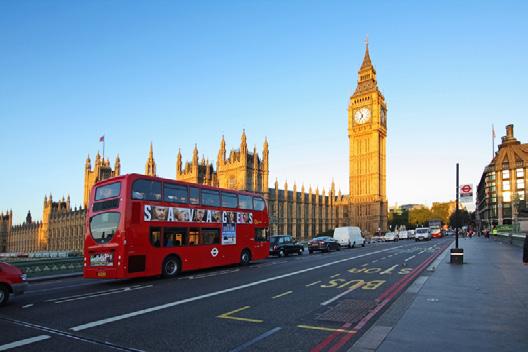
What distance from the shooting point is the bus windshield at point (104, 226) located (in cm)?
1567

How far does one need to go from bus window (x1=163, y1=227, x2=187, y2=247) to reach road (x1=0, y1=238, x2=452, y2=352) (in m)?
2.83

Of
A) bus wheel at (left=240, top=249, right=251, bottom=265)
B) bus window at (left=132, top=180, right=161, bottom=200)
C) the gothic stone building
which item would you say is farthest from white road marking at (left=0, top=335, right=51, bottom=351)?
the gothic stone building

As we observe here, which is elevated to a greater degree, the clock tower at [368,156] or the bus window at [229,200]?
the clock tower at [368,156]

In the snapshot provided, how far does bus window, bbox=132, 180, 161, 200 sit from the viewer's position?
16.1m

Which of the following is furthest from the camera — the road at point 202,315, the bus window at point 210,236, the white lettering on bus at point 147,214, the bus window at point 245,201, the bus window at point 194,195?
the bus window at point 245,201

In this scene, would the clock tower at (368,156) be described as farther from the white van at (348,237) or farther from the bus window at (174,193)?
→ the bus window at (174,193)

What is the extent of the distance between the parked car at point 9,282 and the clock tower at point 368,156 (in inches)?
4072

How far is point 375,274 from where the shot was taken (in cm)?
1656

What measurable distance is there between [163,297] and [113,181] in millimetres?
6475

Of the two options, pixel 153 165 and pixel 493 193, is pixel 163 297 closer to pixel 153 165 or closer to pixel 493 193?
pixel 153 165

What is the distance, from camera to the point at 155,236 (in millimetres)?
16844

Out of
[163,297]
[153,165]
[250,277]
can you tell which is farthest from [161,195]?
[153,165]

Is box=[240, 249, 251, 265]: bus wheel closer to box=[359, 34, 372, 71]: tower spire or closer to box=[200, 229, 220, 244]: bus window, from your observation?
box=[200, 229, 220, 244]: bus window


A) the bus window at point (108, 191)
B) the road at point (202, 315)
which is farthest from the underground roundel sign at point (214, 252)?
the bus window at point (108, 191)
